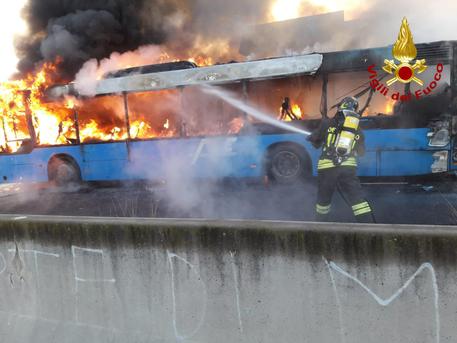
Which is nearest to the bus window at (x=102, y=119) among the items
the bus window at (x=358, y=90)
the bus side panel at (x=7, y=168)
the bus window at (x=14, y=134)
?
the bus window at (x=14, y=134)

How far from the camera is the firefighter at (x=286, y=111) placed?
7332mm

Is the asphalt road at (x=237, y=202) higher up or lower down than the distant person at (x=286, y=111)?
lower down

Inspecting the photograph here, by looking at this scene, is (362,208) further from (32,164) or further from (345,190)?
(32,164)

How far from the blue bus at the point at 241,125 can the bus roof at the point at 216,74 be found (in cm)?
2

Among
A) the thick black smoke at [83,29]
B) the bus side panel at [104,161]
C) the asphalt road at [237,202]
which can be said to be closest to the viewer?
the asphalt road at [237,202]

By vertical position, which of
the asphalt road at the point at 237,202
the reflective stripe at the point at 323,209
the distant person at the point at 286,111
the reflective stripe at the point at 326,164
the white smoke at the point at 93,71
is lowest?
the asphalt road at the point at 237,202

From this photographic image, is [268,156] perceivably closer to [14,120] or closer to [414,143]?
[414,143]

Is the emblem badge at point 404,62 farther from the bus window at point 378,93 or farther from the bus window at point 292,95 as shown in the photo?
the bus window at point 292,95

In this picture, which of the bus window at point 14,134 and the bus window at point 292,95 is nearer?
the bus window at point 292,95

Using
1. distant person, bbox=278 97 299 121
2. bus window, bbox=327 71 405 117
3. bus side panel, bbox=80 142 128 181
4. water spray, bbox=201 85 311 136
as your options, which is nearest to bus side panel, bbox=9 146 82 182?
bus side panel, bbox=80 142 128 181

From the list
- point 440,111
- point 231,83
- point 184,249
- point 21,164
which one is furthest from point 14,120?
point 440,111

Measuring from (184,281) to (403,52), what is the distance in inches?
231

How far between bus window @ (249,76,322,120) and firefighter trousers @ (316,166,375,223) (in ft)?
10.5

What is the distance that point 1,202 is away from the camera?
8109 millimetres
